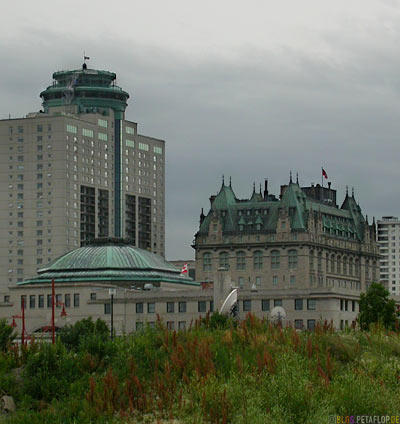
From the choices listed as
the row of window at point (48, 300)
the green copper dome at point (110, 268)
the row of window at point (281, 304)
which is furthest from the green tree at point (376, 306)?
the green copper dome at point (110, 268)

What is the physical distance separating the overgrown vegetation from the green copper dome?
325 ft

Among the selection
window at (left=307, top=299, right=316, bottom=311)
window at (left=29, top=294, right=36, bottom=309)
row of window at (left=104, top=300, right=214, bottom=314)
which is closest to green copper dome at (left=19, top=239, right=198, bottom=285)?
window at (left=29, top=294, right=36, bottom=309)

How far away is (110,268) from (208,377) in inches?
4454

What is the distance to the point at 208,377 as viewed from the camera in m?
64.0

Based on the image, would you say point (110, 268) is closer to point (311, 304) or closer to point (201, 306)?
point (201, 306)

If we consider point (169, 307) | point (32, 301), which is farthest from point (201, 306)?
point (32, 301)

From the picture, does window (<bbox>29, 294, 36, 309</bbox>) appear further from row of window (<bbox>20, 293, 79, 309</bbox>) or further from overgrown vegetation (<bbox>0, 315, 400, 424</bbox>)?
overgrown vegetation (<bbox>0, 315, 400, 424</bbox>)

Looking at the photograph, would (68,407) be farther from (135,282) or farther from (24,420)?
(135,282)

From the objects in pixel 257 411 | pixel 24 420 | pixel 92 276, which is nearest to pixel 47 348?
pixel 24 420

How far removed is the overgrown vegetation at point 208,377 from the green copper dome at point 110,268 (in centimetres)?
9911

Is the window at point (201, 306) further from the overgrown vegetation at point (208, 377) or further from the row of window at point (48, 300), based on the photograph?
the overgrown vegetation at point (208, 377)

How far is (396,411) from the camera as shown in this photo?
6138 centimetres

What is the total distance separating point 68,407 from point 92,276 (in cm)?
11153

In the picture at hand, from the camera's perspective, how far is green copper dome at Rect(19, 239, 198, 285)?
174125 millimetres
